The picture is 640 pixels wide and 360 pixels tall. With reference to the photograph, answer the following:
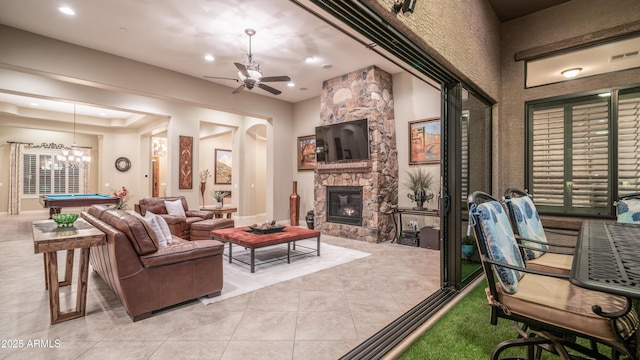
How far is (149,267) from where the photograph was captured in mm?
2494

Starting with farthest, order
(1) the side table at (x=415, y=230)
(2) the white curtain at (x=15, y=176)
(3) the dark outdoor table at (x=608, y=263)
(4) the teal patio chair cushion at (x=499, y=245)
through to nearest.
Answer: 1. (2) the white curtain at (x=15, y=176)
2. (1) the side table at (x=415, y=230)
3. (4) the teal patio chair cushion at (x=499, y=245)
4. (3) the dark outdoor table at (x=608, y=263)

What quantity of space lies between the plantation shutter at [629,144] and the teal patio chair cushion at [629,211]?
940 mm

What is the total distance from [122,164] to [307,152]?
719 cm

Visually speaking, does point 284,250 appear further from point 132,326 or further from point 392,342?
point 392,342

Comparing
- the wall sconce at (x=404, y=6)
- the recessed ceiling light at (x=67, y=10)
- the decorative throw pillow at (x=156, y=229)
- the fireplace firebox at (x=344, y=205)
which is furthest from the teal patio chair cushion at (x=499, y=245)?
the recessed ceiling light at (x=67, y=10)

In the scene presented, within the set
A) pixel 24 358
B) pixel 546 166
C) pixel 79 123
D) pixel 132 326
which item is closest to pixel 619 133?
pixel 546 166

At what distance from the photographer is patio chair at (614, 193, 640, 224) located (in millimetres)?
2471

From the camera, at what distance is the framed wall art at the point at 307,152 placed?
7.60m

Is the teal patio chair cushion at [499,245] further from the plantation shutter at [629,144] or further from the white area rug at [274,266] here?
the plantation shutter at [629,144]

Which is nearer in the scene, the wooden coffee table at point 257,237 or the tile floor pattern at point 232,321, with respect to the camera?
the tile floor pattern at point 232,321

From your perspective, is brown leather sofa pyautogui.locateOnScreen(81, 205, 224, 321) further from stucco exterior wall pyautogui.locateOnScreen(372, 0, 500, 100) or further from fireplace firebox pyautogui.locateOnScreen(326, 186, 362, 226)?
fireplace firebox pyautogui.locateOnScreen(326, 186, 362, 226)

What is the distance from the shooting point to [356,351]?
1.92 m

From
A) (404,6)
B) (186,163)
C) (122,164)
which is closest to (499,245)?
(404,6)

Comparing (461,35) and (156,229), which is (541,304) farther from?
(156,229)
